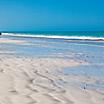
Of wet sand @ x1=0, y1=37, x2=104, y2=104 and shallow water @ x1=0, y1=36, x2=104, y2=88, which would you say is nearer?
wet sand @ x1=0, y1=37, x2=104, y2=104

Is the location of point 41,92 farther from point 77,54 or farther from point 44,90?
point 77,54

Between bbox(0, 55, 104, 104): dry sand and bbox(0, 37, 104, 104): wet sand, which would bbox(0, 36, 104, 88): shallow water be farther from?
bbox(0, 55, 104, 104): dry sand

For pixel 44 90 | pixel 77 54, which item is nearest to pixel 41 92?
pixel 44 90

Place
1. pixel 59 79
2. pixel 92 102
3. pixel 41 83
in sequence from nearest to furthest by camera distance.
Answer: pixel 92 102
pixel 41 83
pixel 59 79


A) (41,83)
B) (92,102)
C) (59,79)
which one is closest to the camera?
(92,102)

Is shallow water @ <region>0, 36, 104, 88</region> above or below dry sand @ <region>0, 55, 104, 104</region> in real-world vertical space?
above

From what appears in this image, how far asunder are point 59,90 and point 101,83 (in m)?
1.11

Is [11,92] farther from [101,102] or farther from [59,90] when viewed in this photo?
[101,102]

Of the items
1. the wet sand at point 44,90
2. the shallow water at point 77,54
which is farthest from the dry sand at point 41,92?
the shallow water at point 77,54

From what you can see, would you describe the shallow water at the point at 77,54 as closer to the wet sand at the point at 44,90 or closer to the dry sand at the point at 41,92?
the wet sand at the point at 44,90

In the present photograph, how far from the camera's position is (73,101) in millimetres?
3842

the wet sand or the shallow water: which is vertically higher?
the shallow water

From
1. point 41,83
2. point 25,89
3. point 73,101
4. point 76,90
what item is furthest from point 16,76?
point 73,101

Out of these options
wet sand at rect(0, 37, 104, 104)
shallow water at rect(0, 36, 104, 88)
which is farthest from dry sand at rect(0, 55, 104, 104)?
shallow water at rect(0, 36, 104, 88)
